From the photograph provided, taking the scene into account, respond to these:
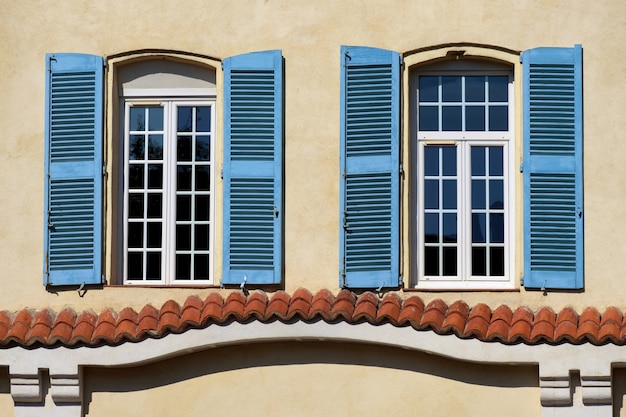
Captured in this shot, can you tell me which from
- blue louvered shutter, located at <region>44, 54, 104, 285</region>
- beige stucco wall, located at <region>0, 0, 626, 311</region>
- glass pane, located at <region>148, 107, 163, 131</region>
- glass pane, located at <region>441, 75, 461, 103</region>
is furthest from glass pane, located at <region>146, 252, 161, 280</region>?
glass pane, located at <region>441, 75, 461, 103</region>

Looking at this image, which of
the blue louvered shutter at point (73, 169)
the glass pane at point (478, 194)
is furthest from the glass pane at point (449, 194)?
the blue louvered shutter at point (73, 169)

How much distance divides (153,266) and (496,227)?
9.62 feet

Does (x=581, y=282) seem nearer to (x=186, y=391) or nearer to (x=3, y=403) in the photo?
(x=186, y=391)

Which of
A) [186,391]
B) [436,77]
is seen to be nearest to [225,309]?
[186,391]

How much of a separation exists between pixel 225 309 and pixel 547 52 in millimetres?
3441

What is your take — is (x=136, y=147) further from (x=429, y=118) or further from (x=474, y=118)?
(x=474, y=118)

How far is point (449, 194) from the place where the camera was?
596 inches

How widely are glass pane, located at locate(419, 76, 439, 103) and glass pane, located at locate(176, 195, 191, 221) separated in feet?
7.11

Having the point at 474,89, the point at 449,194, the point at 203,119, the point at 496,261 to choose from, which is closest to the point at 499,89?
the point at 474,89

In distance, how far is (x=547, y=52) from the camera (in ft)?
48.9

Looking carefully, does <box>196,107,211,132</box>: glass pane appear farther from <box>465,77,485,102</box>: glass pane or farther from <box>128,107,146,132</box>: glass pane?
<box>465,77,485,102</box>: glass pane

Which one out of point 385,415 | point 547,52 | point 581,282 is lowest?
point 385,415

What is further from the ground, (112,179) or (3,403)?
(112,179)

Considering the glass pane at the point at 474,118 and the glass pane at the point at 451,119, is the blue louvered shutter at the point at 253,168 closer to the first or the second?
the glass pane at the point at 451,119
